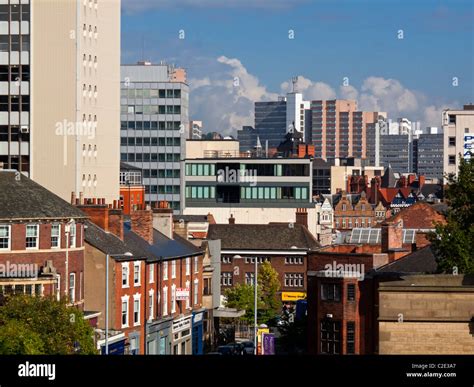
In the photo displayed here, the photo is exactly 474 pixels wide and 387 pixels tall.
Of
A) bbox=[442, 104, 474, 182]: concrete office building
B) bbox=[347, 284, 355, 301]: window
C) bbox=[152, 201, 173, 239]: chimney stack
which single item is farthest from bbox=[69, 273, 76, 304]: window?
bbox=[442, 104, 474, 182]: concrete office building

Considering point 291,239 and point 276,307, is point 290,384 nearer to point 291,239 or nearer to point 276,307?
point 276,307

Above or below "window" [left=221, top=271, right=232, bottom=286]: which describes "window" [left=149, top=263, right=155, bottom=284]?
above

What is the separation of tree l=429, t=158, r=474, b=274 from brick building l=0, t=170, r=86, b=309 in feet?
49.8

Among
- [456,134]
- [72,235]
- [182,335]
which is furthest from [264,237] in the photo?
[72,235]

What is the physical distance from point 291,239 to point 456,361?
352 ft

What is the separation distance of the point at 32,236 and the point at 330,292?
15.5m

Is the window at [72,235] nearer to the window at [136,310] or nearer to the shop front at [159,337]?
the window at [136,310]

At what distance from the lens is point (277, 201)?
497ft

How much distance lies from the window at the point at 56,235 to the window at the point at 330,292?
13.9m

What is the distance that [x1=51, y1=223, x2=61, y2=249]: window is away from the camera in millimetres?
54500

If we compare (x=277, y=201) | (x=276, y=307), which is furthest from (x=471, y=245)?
(x=277, y=201)

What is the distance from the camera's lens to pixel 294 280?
119m

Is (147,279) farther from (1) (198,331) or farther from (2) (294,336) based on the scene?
(1) (198,331)

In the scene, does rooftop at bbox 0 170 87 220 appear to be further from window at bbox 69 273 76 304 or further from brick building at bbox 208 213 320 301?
brick building at bbox 208 213 320 301
